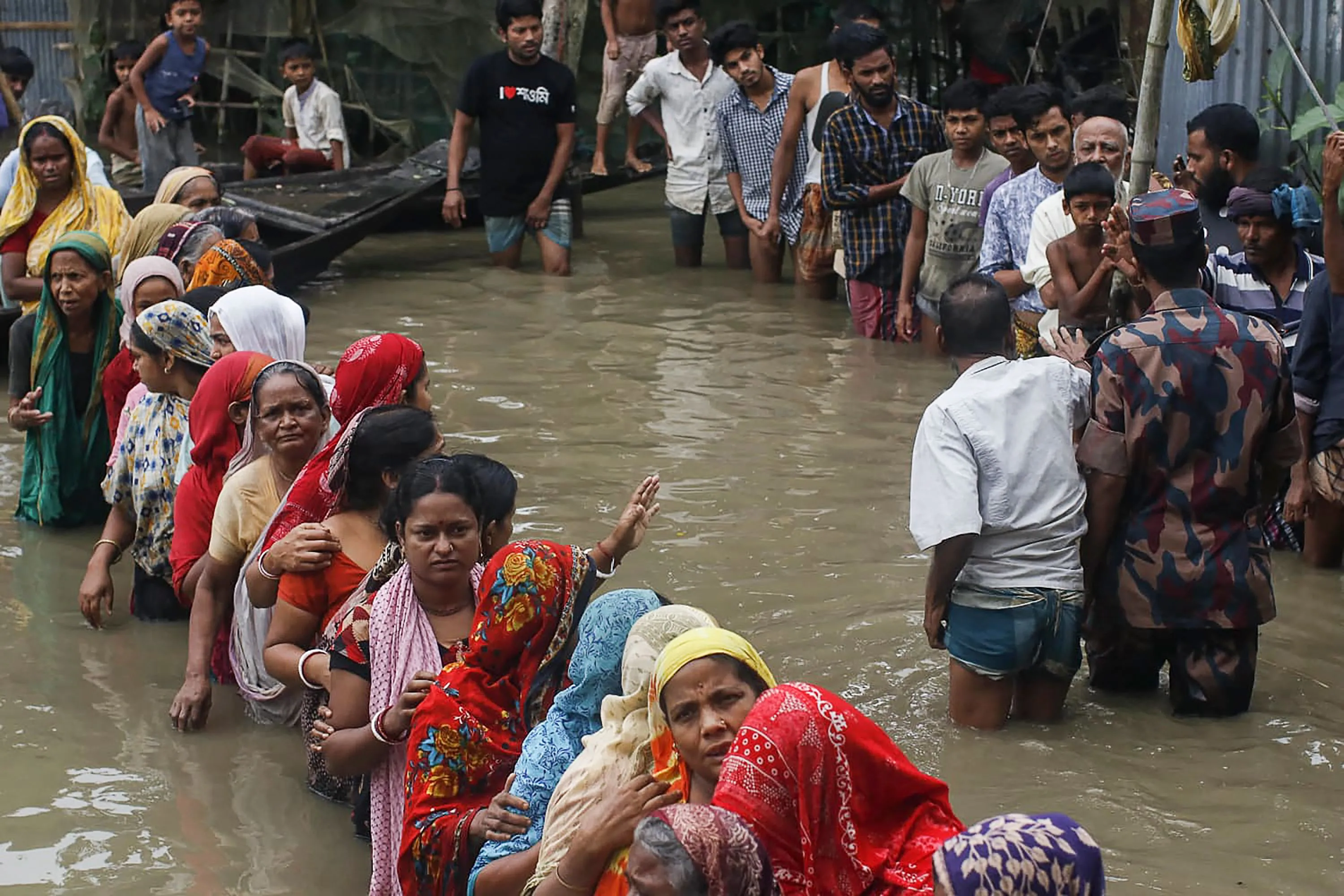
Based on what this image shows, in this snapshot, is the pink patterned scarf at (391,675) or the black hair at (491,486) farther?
the black hair at (491,486)

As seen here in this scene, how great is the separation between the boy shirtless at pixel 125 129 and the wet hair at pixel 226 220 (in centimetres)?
724

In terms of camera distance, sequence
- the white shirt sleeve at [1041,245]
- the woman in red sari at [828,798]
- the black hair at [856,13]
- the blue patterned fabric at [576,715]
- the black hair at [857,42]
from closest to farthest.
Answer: the woman in red sari at [828,798] → the blue patterned fabric at [576,715] → the white shirt sleeve at [1041,245] → the black hair at [857,42] → the black hair at [856,13]

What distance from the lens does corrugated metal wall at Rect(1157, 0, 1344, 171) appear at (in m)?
7.20

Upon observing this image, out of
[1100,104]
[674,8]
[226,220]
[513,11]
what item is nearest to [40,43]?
[513,11]

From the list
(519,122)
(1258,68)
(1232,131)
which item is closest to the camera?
(1232,131)

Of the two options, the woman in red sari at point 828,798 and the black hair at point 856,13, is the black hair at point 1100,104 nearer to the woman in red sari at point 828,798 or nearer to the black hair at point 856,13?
the black hair at point 856,13

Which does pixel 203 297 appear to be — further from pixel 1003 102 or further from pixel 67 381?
pixel 1003 102

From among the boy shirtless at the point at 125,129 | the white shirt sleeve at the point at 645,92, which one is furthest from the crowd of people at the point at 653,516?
the boy shirtless at the point at 125,129

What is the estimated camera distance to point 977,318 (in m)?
4.34

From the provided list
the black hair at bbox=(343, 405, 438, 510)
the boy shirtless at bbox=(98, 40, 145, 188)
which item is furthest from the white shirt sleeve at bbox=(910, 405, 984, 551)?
the boy shirtless at bbox=(98, 40, 145, 188)

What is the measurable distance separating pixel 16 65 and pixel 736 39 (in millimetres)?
6908

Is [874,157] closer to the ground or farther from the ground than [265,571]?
farther from the ground

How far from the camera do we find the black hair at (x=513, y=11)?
36.5 ft

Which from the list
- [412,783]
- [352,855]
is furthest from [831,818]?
[352,855]
